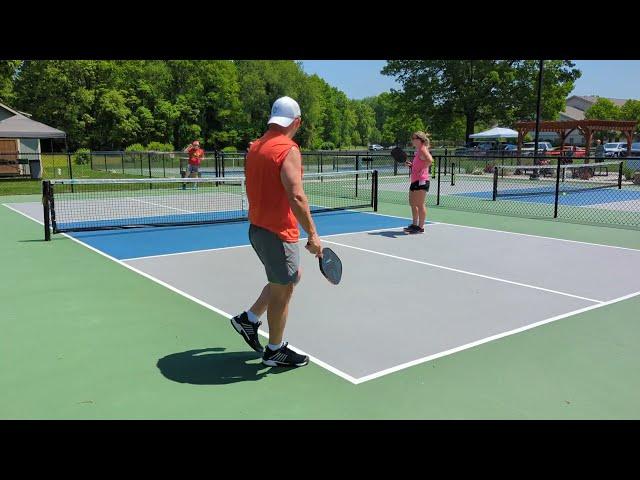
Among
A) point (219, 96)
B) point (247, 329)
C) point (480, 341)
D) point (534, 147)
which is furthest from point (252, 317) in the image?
point (219, 96)

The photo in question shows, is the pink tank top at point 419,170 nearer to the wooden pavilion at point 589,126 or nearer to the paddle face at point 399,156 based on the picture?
the paddle face at point 399,156

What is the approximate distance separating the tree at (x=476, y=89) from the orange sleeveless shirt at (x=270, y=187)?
152 feet

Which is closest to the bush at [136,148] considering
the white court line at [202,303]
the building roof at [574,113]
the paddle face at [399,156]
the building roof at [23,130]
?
the building roof at [23,130]

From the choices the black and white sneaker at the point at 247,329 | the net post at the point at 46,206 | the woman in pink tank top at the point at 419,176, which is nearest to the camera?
the black and white sneaker at the point at 247,329

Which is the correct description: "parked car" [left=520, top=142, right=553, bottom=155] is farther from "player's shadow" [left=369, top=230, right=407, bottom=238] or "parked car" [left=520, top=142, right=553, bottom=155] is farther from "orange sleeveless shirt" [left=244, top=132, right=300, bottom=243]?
"orange sleeveless shirt" [left=244, top=132, right=300, bottom=243]

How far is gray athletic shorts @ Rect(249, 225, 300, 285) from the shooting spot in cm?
426

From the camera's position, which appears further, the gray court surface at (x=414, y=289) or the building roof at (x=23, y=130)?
the building roof at (x=23, y=130)

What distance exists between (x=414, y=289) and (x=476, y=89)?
46.2 m

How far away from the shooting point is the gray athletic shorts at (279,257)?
168 inches

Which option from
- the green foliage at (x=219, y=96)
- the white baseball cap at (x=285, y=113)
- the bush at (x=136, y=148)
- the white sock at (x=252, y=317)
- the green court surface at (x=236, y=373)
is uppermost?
the green foliage at (x=219, y=96)

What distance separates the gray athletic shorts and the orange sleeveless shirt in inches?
1.8
